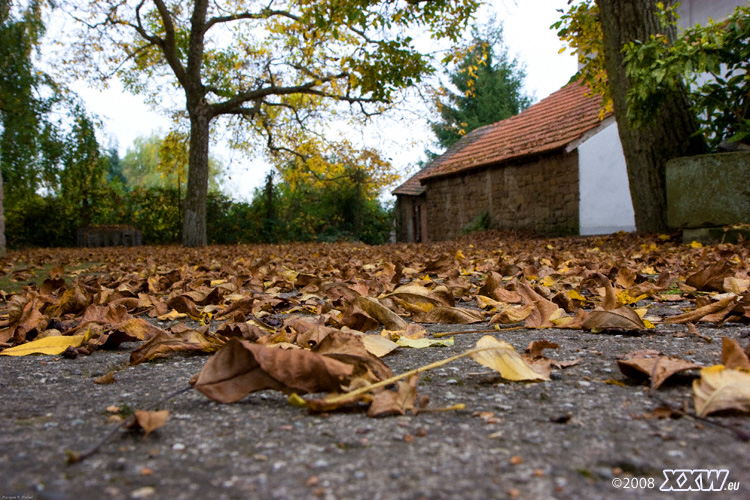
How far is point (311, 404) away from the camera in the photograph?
959 mm

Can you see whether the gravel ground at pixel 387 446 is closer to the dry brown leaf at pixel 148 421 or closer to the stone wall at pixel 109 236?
the dry brown leaf at pixel 148 421

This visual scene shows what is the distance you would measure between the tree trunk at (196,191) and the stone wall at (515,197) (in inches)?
318

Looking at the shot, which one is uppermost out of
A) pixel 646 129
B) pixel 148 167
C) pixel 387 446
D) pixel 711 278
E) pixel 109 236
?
pixel 148 167

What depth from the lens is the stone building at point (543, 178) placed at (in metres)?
12.6

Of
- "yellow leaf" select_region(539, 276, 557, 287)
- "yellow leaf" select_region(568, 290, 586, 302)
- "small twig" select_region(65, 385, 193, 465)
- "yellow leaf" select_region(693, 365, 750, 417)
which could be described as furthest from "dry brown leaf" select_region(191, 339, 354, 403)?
"yellow leaf" select_region(539, 276, 557, 287)

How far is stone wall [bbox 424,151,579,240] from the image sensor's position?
42.7 ft

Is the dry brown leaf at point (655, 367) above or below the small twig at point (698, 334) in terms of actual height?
above

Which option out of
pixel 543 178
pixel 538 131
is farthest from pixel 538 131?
pixel 543 178

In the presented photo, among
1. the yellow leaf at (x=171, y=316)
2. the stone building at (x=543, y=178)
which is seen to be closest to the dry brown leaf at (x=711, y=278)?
the yellow leaf at (x=171, y=316)

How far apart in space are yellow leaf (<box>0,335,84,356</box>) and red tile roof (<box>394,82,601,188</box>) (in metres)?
Result: 12.5

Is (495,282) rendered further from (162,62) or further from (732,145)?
(162,62)

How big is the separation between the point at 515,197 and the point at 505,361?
46.0ft

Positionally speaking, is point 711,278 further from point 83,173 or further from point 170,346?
point 83,173

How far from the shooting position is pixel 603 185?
12.6 meters
